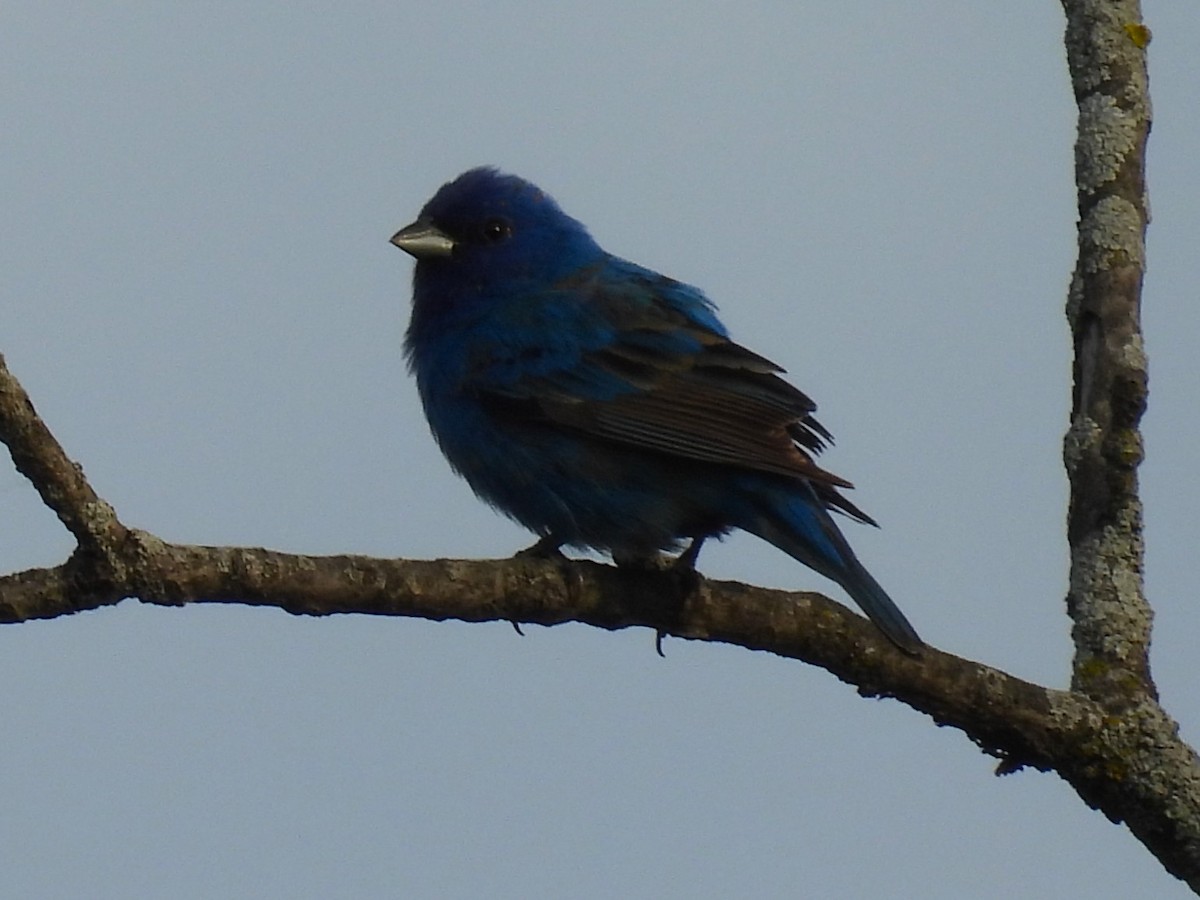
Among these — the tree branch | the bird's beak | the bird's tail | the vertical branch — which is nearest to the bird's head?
the bird's beak

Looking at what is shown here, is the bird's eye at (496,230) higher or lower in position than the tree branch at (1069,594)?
→ higher

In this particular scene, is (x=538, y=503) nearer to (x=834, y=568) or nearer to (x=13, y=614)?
(x=834, y=568)

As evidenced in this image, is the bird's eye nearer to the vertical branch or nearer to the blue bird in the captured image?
the blue bird

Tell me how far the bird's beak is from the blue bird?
1.1 inches

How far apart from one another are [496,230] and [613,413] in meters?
1.76

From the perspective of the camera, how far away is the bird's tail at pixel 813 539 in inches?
248

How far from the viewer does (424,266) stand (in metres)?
8.55

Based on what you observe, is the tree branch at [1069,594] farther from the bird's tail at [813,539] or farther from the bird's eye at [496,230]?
the bird's eye at [496,230]

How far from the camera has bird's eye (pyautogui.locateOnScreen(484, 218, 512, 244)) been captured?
28.2 feet

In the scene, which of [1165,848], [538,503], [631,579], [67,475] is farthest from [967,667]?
[67,475]

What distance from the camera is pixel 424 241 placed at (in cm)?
858

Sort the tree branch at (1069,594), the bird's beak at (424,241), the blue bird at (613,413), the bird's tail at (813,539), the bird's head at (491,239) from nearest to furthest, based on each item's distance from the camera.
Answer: the tree branch at (1069,594), the bird's tail at (813,539), the blue bird at (613,413), the bird's head at (491,239), the bird's beak at (424,241)

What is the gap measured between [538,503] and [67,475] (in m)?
2.86

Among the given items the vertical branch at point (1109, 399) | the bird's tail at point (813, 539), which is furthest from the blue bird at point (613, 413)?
the vertical branch at point (1109, 399)
